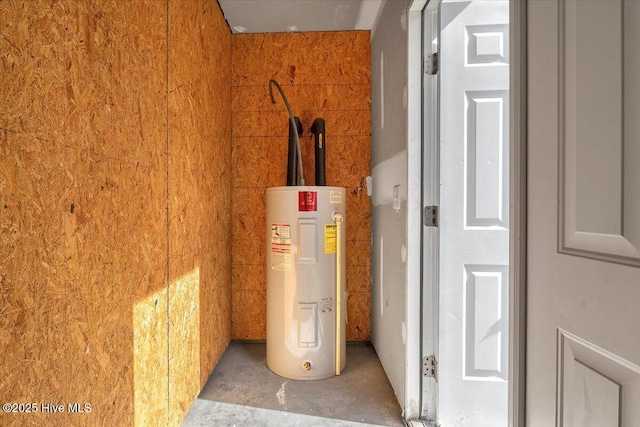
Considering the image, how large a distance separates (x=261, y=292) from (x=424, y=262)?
1.43 m

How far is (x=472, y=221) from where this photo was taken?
1490 millimetres

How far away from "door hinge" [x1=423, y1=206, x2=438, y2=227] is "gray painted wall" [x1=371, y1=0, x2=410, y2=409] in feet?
0.36

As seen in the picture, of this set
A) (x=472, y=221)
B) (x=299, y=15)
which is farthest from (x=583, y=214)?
(x=299, y=15)

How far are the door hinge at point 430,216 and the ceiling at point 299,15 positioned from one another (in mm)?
1512

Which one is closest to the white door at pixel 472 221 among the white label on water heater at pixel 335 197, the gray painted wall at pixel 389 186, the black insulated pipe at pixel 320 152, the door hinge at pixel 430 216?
the door hinge at pixel 430 216

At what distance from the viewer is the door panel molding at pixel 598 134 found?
0.51 meters

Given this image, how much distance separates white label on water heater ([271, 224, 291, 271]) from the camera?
197cm

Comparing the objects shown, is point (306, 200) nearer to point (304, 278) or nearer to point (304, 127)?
point (304, 278)

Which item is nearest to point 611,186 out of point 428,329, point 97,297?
point 428,329

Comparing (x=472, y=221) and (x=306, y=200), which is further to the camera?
(x=306, y=200)

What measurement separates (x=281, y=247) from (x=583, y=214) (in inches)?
63.1

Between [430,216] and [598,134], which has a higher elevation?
[598,134]

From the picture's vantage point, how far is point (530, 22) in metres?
0.72

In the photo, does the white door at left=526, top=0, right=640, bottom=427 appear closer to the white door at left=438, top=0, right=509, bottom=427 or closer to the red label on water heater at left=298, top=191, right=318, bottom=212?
the white door at left=438, top=0, right=509, bottom=427
